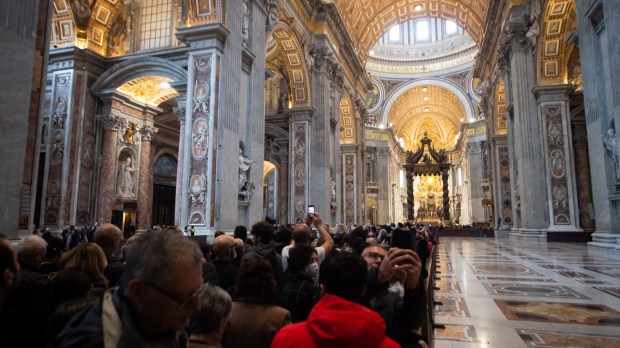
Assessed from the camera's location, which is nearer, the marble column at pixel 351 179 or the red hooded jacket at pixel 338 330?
the red hooded jacket at pixel 338 330

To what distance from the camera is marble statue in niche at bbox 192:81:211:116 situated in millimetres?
9508

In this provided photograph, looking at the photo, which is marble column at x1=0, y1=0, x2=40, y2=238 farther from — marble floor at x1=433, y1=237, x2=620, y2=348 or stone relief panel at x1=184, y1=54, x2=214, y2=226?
marble floor at x1=433, y1=237, x2=620, y2=348

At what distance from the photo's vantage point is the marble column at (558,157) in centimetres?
1288

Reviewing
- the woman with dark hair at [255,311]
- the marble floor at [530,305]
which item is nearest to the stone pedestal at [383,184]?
the marble floor at [530,305]

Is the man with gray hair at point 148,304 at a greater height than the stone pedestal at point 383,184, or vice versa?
the stone pedestal at point 383,184

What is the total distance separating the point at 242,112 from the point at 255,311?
9.12 m

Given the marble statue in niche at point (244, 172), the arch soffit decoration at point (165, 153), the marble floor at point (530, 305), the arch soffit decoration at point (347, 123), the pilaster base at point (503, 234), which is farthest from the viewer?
the arch soffit decoration at point (347, 123)

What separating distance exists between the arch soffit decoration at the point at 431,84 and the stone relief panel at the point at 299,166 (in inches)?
905

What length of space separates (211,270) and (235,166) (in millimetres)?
7423

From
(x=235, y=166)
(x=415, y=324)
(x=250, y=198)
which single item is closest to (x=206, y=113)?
(x=235, y=166)

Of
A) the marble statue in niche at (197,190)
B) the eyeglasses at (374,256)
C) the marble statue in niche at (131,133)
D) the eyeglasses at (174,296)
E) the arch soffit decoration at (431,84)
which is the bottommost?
the eyeglasses at (374,256)

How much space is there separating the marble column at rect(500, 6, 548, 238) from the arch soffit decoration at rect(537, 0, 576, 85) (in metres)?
0.41

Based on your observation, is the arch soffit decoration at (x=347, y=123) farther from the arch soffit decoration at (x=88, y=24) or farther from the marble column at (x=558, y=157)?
the arch soffit decoration at (x=88, y=24)

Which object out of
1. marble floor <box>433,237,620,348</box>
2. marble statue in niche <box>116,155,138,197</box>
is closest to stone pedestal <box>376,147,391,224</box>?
marble statue in niche <box>116,155,138,197</box>
